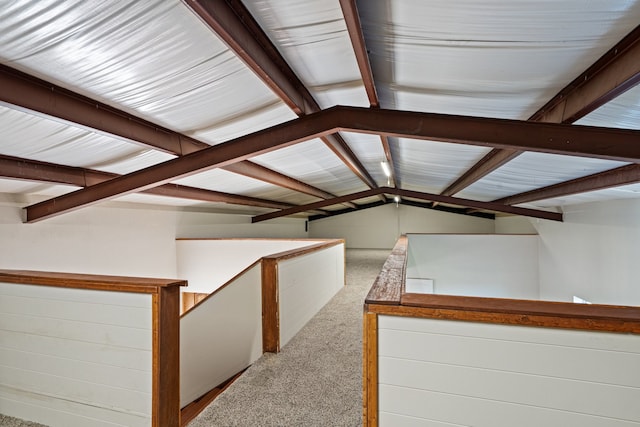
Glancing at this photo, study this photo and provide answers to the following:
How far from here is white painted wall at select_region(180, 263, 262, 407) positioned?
2855mm

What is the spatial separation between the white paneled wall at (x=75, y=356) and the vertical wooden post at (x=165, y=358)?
0.06 meters

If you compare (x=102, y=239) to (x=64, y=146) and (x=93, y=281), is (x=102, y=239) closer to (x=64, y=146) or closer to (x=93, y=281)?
(x=64, y=146)

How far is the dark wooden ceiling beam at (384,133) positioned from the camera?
204 centimetres

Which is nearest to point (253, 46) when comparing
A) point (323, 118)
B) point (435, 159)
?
point (323, 118)

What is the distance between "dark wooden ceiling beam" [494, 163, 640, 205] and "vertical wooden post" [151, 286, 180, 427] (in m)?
3.78

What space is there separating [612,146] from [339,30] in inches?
72.9

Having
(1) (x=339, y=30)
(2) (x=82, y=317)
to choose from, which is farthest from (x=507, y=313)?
(2) (x=82, y=317)

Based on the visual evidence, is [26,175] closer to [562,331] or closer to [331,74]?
[331,74]

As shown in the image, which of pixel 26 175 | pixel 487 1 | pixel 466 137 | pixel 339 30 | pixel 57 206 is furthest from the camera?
pixel 57 206

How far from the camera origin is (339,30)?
1663 mm

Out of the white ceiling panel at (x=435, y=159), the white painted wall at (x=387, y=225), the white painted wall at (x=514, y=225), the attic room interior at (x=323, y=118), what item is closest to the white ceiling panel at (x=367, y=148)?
the attic room interior at (x=323, y=118)

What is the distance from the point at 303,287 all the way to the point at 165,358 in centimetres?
189

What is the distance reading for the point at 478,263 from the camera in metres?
7.12

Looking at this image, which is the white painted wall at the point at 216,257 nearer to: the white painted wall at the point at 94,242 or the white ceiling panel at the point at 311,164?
the white painted wall at the point at 94,242
